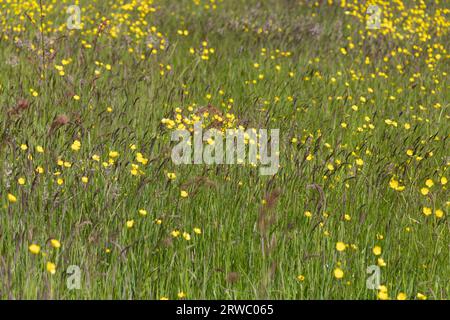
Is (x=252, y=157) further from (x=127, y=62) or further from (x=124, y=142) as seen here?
(x=127, y=62)

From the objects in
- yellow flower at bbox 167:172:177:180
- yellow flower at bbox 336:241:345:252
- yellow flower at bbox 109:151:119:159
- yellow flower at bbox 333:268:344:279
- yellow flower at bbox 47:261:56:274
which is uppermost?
yellow flower at bbox 109:151:119:159

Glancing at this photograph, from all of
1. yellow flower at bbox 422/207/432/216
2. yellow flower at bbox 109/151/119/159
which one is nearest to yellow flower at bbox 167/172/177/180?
yellow flower at bbox 109/151/119/159

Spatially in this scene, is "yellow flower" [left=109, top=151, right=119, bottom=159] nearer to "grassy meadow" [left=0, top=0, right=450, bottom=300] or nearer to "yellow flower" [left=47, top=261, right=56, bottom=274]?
"grassy meadow" [left=0, top=0, right=450, bottom=300]

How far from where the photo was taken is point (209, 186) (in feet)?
10.6

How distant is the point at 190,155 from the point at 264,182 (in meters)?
0.49

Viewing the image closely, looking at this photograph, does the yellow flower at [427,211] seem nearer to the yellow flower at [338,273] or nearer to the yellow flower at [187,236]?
the yellow flower at [338,273]

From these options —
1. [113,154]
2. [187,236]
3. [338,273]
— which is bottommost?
[338,273]

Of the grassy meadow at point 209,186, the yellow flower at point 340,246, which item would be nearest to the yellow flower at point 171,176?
the grassy meadow at point 209,186

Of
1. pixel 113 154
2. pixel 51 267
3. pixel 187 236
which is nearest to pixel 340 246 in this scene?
pixel 187 236

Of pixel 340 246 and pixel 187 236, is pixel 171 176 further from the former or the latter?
pixel 340 246

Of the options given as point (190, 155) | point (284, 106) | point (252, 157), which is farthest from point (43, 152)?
point (284, 106)

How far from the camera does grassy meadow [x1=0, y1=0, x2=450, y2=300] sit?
275cm

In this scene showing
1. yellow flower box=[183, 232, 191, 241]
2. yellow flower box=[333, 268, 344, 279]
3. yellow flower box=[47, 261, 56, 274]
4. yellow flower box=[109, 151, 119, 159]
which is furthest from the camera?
yellow flower box=[109, 151, 119, 159]
